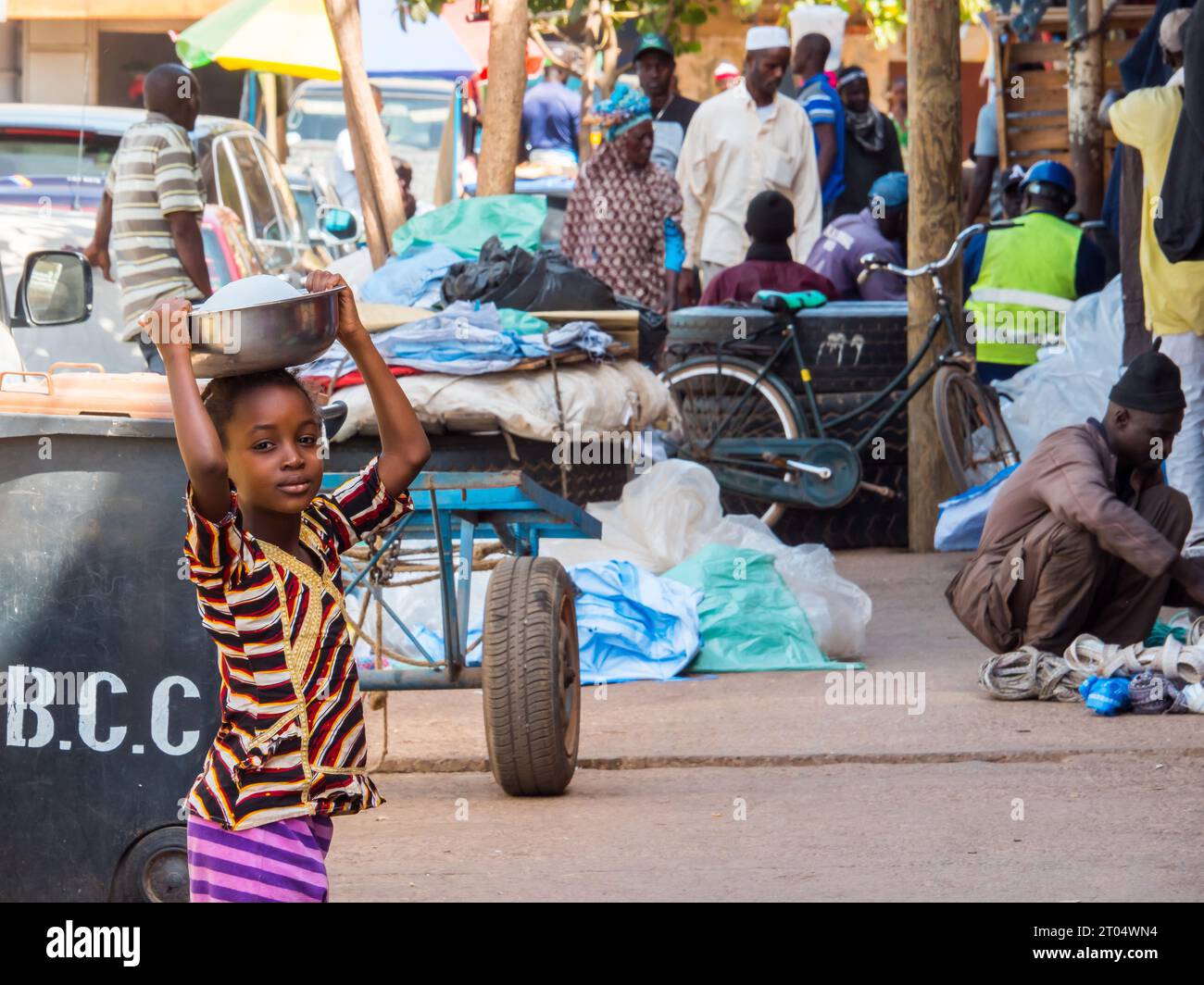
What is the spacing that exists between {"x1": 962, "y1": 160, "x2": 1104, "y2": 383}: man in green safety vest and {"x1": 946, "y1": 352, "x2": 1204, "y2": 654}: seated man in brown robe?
328cm

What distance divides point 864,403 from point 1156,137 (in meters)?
2.18

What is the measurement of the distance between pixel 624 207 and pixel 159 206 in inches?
112

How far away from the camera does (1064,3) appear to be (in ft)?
46.0

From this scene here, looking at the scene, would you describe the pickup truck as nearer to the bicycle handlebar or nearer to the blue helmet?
the bicycle handlebar

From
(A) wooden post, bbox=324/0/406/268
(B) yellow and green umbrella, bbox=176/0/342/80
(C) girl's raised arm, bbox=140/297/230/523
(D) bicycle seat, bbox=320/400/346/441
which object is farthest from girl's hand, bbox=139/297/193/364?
(B) yellow and green umbrella, bbox=176/0/342/80

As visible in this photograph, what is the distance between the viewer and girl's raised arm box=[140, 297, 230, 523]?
109 inches

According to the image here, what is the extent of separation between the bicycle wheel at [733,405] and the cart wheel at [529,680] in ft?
14.4

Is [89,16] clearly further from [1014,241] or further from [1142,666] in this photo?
[1142,666]

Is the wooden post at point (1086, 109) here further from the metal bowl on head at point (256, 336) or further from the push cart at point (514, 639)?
the metal bowl on head at point (256, 336)

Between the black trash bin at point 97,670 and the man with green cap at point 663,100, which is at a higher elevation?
the man with green cap at point 663,100

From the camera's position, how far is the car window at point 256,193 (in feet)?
36.7

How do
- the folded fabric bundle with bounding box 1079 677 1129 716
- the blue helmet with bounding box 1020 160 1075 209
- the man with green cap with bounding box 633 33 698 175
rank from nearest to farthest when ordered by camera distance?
the folded fabric bundle with bounding box 1079 677 1129 716, the blue helmet with bounding box 1020 160 1075 209, the man with green cap with bounding box 633 33 698 175

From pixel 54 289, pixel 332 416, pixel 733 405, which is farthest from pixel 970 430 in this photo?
pixel 332 416

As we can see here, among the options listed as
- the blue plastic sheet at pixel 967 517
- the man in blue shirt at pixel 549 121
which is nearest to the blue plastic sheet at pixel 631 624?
the blue plastic sheet at pixel 967 517
